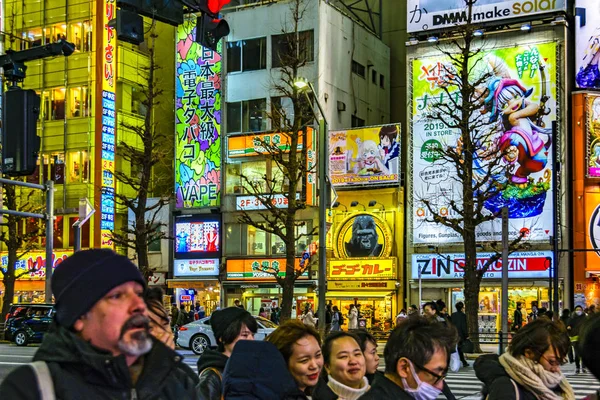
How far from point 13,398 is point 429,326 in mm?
2078

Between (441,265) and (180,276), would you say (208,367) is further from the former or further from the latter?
(180,276)

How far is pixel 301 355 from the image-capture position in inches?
205

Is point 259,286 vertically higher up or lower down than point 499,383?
lower down

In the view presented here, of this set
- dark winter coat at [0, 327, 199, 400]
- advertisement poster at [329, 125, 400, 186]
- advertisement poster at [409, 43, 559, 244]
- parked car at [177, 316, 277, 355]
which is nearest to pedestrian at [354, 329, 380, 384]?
dark winter coat at [0, 327, 199, 400]

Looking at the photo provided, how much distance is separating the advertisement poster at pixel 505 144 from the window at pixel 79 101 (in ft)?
59.3

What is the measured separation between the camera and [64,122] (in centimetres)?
4903

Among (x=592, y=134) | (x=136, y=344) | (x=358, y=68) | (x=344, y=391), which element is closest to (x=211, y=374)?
(x=344, y=391)

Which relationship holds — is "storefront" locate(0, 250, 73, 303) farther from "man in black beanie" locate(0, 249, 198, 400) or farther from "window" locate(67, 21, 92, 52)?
"man in black beanie" locate(0, 249, 198, 400)

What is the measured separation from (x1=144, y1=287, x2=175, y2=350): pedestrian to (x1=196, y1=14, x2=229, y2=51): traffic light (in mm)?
4297

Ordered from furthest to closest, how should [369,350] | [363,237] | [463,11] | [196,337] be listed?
[363,237] < [463,11] < [196,337] < [369,350]

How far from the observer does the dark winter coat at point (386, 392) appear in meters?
3.86

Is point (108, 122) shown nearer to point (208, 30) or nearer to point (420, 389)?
point (208, 30)

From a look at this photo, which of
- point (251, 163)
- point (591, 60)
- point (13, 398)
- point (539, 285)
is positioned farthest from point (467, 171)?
point (13, 398)

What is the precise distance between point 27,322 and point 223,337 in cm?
2979
